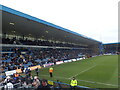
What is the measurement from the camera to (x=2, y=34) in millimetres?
28000

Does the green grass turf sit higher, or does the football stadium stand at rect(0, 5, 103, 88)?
the football stadium stand at rect(0, 5, 103, 88)

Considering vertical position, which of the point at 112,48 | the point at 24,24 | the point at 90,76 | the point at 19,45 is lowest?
the point at 90,76

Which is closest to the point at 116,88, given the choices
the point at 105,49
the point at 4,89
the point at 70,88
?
the point at 70,88

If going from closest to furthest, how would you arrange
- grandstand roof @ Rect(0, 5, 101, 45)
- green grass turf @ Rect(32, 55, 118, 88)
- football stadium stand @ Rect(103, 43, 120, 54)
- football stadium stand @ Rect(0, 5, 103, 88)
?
green grass turf @ Rect(32, 55, 118, 88) → football stadium stand @ Rect(0, 5, 103, 88) → grandstand roof @ Rect(0, 5, 101, 45) → football stadium stand @ Rect(103, 43, 120, 54)

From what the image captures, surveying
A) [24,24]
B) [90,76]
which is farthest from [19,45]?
[90,76]

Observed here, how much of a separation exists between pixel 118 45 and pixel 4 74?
3919 inches

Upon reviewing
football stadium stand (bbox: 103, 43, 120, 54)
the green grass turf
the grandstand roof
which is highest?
the grandstand roof

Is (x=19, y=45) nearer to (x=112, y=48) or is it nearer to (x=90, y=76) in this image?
(x=90, y=76)

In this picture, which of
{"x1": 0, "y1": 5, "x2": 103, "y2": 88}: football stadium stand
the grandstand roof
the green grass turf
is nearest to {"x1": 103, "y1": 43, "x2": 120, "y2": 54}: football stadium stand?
{"x1": 0, "y1": 5, "x2": 103, "y2": 88}: football stadium stand

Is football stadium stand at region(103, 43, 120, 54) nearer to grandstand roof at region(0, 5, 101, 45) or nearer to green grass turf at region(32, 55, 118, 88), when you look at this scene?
grandstand roof at region(0, 5, 101, 45)

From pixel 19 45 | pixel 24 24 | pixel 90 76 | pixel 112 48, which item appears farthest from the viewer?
pixel 112 48

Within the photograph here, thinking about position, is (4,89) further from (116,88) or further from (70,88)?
(116,88)

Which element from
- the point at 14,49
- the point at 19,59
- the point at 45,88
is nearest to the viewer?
the point at 45,88

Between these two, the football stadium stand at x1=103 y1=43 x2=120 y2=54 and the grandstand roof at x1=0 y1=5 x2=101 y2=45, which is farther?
the football stadium stand at x1=103 y1=43 x2=120 y2=54
